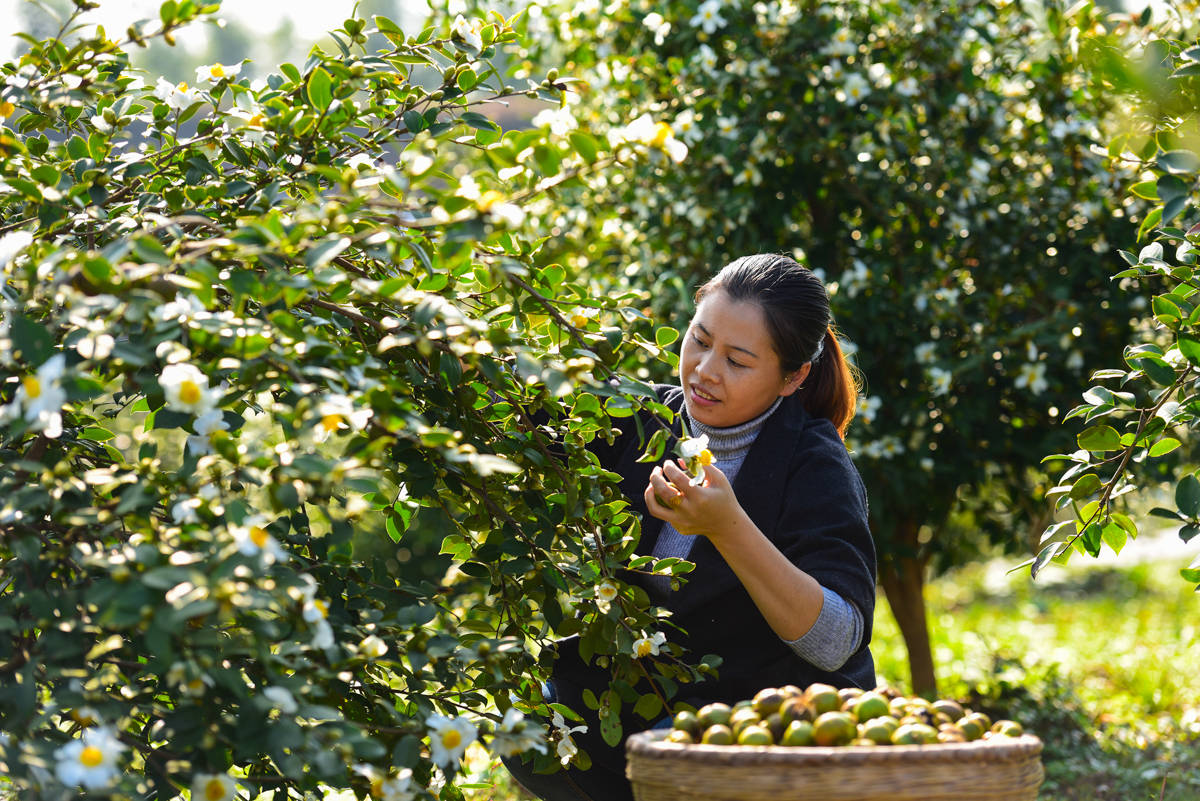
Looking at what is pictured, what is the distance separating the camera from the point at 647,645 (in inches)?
70.8

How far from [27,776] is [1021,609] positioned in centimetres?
778

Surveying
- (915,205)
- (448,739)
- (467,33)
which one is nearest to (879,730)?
(448,739)

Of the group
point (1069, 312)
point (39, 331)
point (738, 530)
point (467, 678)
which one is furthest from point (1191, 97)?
point (1069, 312)

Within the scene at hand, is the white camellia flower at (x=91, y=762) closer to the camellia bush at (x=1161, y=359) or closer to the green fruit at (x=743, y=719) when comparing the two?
the green fruit at (x=743, y=719)

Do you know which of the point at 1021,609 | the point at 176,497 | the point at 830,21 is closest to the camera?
the point at 176,497

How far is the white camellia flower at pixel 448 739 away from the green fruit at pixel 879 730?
51cm

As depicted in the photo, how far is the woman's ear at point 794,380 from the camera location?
7.70 feet

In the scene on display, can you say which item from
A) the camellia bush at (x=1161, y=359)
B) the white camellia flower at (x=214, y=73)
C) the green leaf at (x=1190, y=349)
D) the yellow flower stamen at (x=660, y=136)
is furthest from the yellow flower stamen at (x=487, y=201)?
the green leaf at (x=1190, y=349)

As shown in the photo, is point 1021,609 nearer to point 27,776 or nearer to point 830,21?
point 830,21

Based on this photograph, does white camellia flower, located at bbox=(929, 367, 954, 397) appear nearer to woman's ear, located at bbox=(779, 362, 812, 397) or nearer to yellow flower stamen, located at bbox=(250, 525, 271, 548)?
woman's ear, located at bbox=(779, 362, 812, 397)

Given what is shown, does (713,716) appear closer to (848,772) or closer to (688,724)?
(688,724)

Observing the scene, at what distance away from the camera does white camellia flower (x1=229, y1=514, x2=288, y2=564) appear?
126 cm

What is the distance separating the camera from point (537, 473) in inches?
76.0

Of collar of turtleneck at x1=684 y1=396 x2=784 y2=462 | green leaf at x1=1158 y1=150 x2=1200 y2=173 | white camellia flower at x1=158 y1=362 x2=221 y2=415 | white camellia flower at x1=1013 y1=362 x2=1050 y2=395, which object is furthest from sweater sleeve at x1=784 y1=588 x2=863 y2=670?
white camellia flower at x1=1013 y1=362 x2=1050 y2=395
